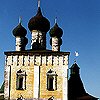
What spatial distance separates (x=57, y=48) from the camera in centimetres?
2528

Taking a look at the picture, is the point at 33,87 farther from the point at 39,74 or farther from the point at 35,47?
the point at 35,47

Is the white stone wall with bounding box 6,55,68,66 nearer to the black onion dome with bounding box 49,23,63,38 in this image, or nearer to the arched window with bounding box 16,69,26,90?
the arched window with bounding box 16,69,26,90

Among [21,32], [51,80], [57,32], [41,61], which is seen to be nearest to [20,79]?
[41,61]

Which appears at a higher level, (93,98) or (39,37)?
(39,37)

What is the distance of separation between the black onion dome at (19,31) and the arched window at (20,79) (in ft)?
11.2

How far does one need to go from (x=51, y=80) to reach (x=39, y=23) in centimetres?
450

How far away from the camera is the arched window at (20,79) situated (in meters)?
23.2

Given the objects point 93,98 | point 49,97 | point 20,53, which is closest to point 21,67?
point 20,53

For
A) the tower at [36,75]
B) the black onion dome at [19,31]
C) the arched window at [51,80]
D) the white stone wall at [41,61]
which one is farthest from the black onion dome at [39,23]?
the arched window at [51,80]

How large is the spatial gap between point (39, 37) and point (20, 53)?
2566 millimetres

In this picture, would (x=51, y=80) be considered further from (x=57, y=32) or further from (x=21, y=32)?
(x=21, y=32)

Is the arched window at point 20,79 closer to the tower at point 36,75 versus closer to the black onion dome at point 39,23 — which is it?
the tower at point 36,75

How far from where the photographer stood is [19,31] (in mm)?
25797

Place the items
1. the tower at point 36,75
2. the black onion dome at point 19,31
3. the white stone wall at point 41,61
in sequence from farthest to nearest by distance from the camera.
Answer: the black onion dome at point 19,31 < the white stone wall at point 41,61 < the tower at point 36,75
